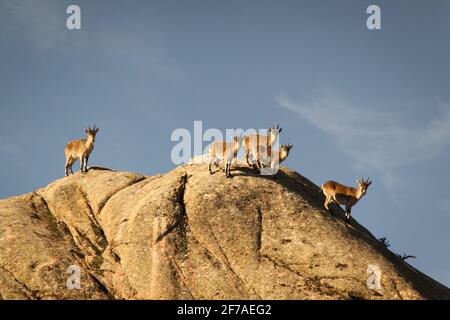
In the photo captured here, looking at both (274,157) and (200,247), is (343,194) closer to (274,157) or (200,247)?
(274,157)

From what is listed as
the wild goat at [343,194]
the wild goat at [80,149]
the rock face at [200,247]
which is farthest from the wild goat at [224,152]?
the wild goat at [80,149]

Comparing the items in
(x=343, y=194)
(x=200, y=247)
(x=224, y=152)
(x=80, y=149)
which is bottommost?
(x=200, y=247)

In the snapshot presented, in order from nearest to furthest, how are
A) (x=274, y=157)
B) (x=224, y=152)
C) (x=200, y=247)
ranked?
(x=200, y=247) → (x=224, y=152) → (x=274, y=157)

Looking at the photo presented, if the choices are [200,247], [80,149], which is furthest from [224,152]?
[80,149]

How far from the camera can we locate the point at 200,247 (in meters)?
30.5

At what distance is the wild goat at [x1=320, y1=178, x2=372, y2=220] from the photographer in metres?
36.6

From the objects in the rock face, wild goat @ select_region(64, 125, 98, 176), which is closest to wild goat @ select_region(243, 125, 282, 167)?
the rock face

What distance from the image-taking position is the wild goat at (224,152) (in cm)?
3553

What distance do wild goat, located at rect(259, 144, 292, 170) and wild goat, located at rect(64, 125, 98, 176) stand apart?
494 inches

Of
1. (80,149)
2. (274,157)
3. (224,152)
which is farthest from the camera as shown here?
(80,149)

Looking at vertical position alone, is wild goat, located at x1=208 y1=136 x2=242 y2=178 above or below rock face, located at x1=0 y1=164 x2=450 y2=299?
above

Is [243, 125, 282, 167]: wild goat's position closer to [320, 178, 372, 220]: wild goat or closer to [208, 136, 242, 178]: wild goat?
[208, 136, 242, 178]: wild goat

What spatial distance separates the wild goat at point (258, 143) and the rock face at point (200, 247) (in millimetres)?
2490

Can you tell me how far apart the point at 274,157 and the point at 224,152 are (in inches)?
139
